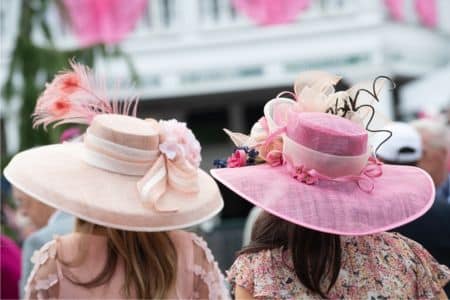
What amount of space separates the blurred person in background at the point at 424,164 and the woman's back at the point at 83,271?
35.4 inches

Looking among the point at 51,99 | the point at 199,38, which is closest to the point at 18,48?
the point at 51,99

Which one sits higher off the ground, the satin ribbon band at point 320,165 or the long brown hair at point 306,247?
the satin ribbon band at point 320,165

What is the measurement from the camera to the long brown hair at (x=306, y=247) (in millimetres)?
2268

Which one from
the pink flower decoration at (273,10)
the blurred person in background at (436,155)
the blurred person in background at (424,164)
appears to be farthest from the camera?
the pink flower decoration at (273,10)

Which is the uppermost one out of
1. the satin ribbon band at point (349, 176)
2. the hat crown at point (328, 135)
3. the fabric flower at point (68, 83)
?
the fabric flower at point (68, 83)

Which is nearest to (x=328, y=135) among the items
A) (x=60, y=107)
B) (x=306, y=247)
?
(x=306, y=247)

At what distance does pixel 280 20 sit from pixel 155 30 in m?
5.17

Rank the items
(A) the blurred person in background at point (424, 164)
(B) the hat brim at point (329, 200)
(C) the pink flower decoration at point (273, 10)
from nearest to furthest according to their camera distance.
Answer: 1. (B) the hat brim at point (329, 200)
2. (A) the blurred person in background at point (424, 164)
3. (C) the pink flower decoration at point (273, 10)

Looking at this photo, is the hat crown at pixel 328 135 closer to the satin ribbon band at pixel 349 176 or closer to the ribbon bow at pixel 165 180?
the satin ribbon band at pixel 349 176

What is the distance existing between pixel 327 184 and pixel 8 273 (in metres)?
2.55

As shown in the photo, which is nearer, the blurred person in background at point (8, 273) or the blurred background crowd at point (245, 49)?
the blurred person in background at point (8, 273)

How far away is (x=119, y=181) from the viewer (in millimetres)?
2766

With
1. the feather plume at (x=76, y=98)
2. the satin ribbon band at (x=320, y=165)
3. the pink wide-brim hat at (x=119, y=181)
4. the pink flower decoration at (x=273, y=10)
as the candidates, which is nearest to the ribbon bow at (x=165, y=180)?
the pink wide-brim hat at (x=119, y=181)

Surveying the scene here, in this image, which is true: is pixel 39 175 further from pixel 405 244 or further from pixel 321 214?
pixel 405 244
